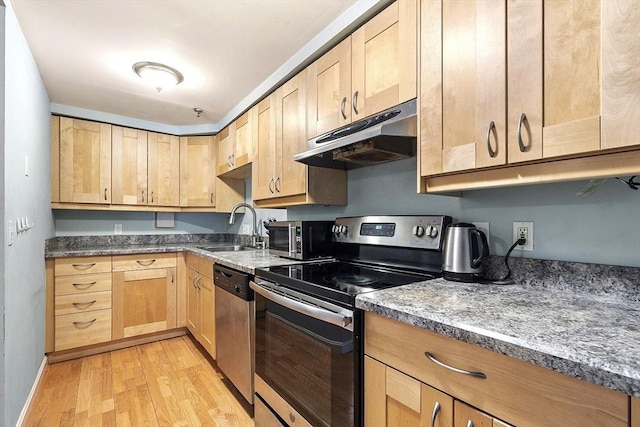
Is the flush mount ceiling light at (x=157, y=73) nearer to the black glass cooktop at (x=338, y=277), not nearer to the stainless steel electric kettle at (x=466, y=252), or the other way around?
the black glass cooktop at (x=338, y=277)

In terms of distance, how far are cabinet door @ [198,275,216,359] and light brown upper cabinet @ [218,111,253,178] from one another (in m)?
1.10

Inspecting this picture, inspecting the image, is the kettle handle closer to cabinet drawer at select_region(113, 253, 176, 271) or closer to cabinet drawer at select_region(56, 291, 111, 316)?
cabinet drawer at select_region(113, 253, 176, 271)

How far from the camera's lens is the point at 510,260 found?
1.21 metres

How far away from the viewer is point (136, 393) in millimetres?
2062

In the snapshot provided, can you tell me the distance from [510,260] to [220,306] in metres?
1.80

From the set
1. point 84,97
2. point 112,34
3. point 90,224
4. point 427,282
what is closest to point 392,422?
point 427,282

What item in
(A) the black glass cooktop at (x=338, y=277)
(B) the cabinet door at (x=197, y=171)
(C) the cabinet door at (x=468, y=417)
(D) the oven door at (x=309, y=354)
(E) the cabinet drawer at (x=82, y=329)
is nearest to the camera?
(C) the cabinet door at (x=468, y=417)

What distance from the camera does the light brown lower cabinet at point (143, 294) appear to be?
111 inches

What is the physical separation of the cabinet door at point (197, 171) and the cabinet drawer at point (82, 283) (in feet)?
3.56

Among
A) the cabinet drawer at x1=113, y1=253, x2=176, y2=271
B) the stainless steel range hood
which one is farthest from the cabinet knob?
the cabinet drawer at x1=113, y1=253, x2=176, y2=271

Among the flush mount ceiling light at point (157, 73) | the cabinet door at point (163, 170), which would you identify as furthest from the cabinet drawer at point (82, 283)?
the flush mount ceiling light at point (157, 73)

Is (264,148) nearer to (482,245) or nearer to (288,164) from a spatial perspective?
(288,164)

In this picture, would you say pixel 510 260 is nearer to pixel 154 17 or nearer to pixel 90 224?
pixel 154 17

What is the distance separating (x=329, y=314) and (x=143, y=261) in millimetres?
2542
